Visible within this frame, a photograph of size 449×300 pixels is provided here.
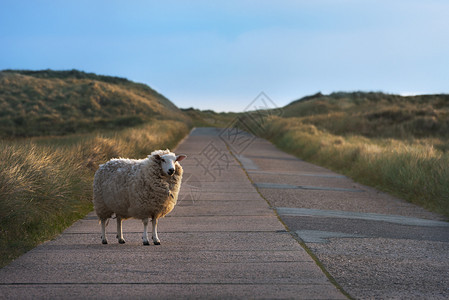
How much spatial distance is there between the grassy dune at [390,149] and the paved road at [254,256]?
1.56m

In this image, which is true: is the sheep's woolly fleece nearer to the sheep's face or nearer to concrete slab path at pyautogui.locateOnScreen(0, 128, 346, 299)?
the sheep's face

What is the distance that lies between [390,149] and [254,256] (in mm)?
14415

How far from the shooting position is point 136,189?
7344mm

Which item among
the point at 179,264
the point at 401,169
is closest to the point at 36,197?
the point at 179,264

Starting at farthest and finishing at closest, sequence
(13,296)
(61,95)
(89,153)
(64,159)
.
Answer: (61,95)
(89,153)
(64,159)
(13,296)

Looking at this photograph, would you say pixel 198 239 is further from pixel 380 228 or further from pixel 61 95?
pixel 61 95

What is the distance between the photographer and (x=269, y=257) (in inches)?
263

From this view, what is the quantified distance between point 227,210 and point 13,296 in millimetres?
5777

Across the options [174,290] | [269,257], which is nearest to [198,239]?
[269,257]

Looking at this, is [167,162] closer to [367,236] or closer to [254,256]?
[254,256]

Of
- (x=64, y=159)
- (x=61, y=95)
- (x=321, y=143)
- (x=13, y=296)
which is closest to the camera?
(x=13, y=296)

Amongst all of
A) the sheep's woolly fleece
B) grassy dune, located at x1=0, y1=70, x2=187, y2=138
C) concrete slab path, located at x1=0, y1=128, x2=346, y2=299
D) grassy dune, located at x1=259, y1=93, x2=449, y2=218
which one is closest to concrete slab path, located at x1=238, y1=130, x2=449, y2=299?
concrete slab path, located at x1=0, y1=128, x2=346, y2=299

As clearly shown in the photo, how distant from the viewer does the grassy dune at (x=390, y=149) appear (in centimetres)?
1327

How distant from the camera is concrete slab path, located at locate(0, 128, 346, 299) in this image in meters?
5.22
